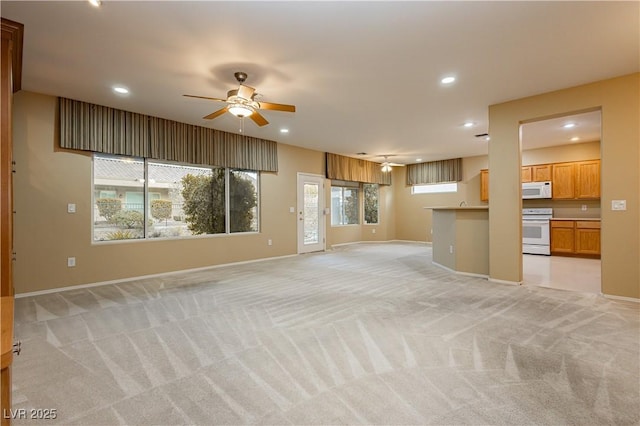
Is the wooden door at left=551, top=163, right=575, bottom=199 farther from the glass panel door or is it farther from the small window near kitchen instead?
the glass panel door

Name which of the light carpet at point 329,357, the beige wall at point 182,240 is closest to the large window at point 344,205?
the beige wall at point 182,240

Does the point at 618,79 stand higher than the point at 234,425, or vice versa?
the point at 618,79

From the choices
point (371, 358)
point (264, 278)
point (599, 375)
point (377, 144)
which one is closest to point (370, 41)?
point (371, 358)

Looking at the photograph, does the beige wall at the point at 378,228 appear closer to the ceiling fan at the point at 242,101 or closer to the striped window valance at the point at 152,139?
the striped window valance at the point at 152,139

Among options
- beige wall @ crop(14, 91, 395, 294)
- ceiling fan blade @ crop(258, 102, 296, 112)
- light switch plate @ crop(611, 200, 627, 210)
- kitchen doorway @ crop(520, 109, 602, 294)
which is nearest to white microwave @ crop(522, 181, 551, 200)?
kitchen doorway @ crop(520, 109, 602, 294)

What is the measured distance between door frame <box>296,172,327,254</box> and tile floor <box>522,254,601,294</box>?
4697 millimetres

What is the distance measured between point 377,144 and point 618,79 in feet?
14.6

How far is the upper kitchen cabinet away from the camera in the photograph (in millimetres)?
6986

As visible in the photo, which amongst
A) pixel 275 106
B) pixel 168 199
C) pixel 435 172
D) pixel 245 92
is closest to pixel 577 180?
pixel 435 172

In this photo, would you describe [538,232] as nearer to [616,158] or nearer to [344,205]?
[616,158]

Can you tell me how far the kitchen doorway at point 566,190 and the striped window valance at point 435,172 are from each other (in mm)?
1824

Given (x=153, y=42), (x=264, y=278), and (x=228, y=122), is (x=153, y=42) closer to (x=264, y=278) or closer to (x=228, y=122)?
(x=228, y=122)

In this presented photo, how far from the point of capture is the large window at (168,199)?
4.92 meters

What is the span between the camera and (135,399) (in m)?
1.87
